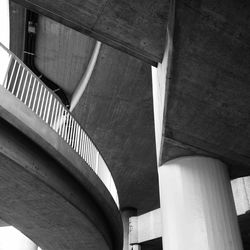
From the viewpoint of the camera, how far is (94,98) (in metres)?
13.0

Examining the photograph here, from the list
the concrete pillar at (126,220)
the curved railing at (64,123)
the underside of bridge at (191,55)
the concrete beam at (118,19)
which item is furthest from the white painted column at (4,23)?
the concrete pillar at (126,220)

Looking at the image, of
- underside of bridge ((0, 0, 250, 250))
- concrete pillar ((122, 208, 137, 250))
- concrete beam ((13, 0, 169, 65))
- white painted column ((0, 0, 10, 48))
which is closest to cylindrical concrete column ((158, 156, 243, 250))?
underside of bridge ((0, 0, 250, 250))

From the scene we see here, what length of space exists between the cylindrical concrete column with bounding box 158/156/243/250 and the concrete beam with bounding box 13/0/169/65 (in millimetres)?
2001

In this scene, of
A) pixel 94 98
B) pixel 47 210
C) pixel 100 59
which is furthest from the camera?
pixel 94 98

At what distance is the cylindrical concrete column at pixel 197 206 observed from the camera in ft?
17.1

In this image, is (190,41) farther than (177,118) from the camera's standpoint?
No

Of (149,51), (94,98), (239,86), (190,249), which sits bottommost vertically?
(190,249)

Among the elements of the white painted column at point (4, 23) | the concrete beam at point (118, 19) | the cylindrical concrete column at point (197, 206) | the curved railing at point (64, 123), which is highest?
the white painted column at point (4, 23)

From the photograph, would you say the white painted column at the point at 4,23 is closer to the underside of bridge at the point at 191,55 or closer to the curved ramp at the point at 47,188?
the curved ramp at the point at 47,188

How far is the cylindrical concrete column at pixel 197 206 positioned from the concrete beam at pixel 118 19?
2001 mm

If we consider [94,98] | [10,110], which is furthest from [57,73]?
[10,110]

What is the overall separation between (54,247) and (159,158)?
5.86 metres

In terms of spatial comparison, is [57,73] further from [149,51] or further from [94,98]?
[149,51]

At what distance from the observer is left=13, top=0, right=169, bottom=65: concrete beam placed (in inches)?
186
